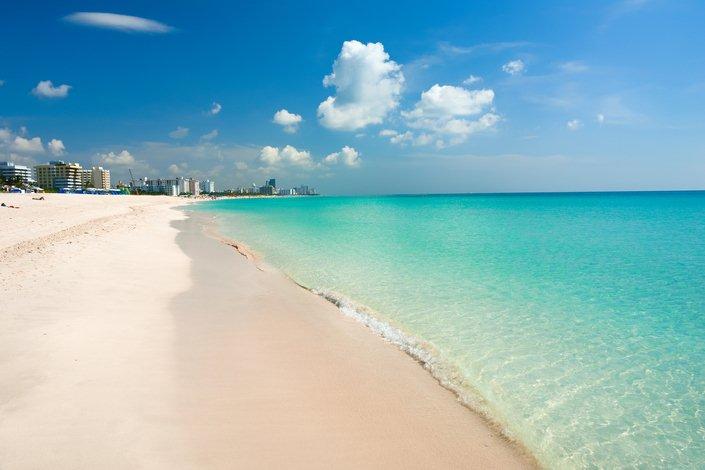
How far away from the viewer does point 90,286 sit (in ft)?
32.7

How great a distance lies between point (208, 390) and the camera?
5.29 metres

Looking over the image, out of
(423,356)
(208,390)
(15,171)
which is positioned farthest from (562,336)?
(15,171)

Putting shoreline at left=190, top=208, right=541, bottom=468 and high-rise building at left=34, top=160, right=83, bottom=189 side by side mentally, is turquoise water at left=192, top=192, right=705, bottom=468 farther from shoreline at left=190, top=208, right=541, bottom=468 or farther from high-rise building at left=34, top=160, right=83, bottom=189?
high-rise building at left=34, top=160, right=83, bottom=189

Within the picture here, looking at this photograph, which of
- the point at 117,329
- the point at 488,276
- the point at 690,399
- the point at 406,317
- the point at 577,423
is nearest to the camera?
the point at 577,423

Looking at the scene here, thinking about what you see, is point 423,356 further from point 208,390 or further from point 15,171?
point 15,171

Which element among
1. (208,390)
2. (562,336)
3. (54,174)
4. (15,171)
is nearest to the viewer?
(208,390)

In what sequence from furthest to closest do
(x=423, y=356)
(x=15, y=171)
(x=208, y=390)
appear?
(x=15, y=171) < (x=423, y=356) < (x=208, y=390)

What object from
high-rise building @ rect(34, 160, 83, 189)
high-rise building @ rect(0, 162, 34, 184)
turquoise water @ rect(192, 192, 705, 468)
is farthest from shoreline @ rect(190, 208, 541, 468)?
high-rise building @ rect(34, 160, 83, 189)

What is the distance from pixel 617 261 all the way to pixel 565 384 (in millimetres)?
14583

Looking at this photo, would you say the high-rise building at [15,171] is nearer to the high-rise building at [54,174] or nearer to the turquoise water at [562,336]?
the high-rise building at [54,174]

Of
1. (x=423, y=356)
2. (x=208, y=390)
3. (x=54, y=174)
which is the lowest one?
(x=423, y=356)

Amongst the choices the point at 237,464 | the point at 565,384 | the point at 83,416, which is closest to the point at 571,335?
the point at 565,384

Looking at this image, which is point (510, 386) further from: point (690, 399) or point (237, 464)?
point (237, 464)

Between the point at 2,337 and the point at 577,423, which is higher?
the point at 2,337
